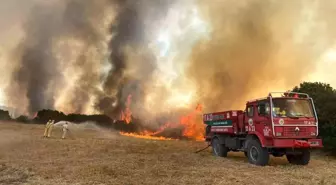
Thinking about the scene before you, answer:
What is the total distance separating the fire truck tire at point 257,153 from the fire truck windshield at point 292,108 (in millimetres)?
1796

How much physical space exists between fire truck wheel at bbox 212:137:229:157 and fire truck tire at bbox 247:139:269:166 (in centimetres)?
309

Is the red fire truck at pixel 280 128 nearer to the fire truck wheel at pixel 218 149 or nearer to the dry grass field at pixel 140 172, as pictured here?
the dry grass field at pixel 140 172

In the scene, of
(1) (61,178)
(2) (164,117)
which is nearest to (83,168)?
(1) (61,178)

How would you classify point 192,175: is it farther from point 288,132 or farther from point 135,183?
point 288,132

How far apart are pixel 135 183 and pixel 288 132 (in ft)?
25.3


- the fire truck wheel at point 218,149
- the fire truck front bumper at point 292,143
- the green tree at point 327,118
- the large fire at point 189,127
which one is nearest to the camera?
the fire truck front bumper at point 292,143

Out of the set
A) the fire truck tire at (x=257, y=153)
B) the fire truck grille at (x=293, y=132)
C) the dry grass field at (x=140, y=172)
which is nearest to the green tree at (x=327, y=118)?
the dry grass field at (x=140, y=172)

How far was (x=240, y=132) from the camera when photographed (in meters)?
17.3

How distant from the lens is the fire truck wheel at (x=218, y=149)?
19.2 meters

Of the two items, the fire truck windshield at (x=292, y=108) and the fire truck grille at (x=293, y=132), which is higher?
the fire truck windshield at (x=292, y=108)

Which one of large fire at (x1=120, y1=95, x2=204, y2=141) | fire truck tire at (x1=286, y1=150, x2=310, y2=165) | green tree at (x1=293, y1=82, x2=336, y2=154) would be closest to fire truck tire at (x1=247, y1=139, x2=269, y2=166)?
fire truck tire at (x1=286, y1=150, x2=310, y2=165)

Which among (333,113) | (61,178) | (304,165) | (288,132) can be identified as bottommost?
(61,178)

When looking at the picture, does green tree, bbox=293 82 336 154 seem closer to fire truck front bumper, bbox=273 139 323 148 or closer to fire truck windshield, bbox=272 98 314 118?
fire truck windshield, bbox=272 98 314 118

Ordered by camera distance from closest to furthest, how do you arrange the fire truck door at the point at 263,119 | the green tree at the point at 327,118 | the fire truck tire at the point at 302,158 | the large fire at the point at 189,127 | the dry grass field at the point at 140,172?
the dry grass field at the point at 140,172, the fire truck door at the point at 263,119, the fire truck tire at the point at 302,158, the green tree at the point at 327,118, the large fire at the point at 189,127
